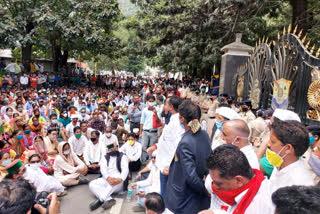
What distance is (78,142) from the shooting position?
21.3 feet

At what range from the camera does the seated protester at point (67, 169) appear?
5304 millimetres

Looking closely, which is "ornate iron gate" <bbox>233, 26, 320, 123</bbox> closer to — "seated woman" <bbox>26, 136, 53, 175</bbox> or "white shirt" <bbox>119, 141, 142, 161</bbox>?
"white shirt" <bbox>119, 141, 142, 161</bbox>

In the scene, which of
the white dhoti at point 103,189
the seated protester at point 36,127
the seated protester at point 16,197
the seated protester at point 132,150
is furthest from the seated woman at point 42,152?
the seated protester at point 16,197

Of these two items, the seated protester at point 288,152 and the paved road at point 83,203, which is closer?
the seated protester at point 288,152

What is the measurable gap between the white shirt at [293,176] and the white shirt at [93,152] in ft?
15.7

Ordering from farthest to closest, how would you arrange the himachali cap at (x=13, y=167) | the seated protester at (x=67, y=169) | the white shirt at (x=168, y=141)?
the seated protester at (x=67, y=169), the himachali cap at (x=13, y=167), the white shirt at (x=168, y=141)

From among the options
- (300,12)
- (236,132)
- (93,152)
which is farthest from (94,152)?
(300,12)

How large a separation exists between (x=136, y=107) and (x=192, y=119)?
16.6ft

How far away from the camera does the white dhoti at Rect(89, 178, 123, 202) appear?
4.63m

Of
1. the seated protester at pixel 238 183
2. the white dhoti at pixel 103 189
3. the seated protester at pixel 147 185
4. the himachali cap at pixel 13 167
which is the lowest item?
the white dhoti at pixel 103 189

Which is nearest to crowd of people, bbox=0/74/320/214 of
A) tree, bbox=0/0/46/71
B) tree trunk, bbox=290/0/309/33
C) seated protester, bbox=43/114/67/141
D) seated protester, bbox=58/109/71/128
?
seated protester, bbox=43/114/67/141

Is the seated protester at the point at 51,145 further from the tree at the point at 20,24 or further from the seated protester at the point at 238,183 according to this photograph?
the tree at the point at 20,24

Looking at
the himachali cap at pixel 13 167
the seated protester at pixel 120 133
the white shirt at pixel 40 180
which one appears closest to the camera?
the himachali cap at pixel 13 167

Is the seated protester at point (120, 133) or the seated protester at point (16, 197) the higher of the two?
the seated protester at point (16, 197)
